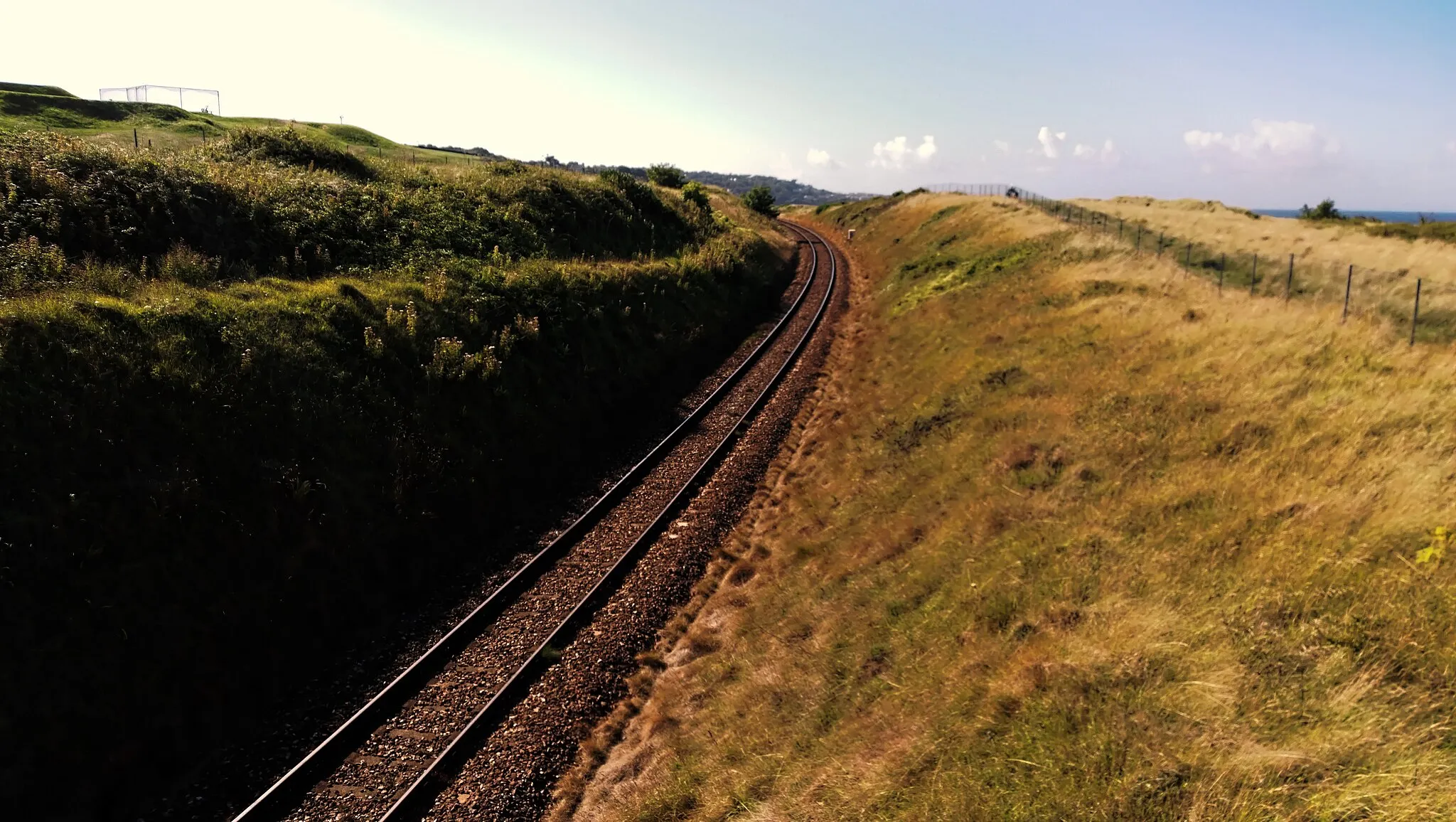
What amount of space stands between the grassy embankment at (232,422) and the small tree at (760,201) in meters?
53.0

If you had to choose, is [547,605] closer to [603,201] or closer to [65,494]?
[65,494]

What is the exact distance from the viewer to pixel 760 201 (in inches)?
2822

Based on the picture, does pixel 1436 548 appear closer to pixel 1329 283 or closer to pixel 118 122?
pixel 1329 283

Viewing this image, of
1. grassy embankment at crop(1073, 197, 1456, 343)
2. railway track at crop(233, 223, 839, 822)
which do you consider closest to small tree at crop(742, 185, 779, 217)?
grassy embankment at crop(1073, 197, 1456, 343)

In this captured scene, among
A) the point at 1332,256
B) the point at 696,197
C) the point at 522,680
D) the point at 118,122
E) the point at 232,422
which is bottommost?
the point at 522,680

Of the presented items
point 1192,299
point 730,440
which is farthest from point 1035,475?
point 1192,299

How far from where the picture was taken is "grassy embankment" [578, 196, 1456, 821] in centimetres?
500

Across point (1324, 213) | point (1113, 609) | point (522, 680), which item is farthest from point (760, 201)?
point (1113, 609)

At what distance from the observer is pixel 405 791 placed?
7.60m

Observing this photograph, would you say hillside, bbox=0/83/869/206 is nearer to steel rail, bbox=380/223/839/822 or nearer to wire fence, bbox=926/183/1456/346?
steel rail, bbox=380/223/839/822

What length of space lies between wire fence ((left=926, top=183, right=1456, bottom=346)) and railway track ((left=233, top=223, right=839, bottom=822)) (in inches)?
Answer: 555

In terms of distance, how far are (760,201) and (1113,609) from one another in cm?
6966

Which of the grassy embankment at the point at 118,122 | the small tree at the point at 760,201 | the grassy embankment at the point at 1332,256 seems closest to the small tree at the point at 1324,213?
the grassy embankment at the point at 1332,256

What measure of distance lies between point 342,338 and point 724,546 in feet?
30.4
